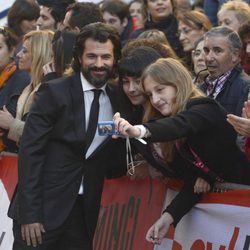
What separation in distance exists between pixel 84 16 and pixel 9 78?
1056 millimetres

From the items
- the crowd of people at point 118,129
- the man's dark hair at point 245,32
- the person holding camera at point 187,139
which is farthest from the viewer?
the man's dark hair at point 245,32

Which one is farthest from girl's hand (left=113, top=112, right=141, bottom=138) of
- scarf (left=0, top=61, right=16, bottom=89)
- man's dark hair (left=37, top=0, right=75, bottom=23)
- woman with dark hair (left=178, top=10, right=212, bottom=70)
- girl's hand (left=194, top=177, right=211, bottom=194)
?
man's dark hair (left=37, top=0, right=75, bottom=23)

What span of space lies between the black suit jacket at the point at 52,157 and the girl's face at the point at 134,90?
39 centimetres

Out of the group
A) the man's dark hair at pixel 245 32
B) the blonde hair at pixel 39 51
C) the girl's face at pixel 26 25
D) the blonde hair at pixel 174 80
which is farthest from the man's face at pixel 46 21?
the blonde hair at pixel 174 80

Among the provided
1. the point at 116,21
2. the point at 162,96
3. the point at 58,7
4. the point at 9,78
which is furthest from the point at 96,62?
the point at 58,7

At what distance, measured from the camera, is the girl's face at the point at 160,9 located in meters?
9.25

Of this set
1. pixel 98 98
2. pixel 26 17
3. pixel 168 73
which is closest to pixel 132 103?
pixel 98 98

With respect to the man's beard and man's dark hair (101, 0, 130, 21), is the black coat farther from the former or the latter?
man's dark hair (101, 0, 130, 21)

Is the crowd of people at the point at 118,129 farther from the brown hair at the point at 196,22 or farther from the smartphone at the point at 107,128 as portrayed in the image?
the brown hair at the point at 196,22

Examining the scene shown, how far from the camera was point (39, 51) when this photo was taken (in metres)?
7.79

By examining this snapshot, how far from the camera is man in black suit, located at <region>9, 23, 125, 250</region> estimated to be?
597cm

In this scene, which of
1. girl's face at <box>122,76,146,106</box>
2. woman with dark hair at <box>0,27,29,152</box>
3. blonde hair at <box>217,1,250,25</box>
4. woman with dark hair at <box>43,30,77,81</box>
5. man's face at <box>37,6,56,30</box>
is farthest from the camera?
man's face at <box>37,6,56,30</box>

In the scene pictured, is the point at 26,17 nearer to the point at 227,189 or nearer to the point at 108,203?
the point at 108,203

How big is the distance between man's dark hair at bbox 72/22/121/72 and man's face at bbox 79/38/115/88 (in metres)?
0.03
